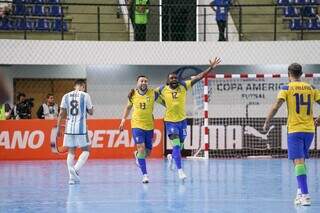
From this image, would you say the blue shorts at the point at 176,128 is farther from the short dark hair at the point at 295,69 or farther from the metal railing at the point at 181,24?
the metal railing at the point at 181,24

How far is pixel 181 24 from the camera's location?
25.3 meters

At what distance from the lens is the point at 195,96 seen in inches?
875

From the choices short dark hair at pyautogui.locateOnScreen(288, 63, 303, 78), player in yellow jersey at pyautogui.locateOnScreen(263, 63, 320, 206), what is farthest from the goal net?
short dark hair at pyautogui.locateOnScreen(288, 63, 303, 78)

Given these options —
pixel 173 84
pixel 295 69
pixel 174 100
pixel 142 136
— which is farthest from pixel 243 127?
pixel 295 69

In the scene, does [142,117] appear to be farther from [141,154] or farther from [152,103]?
[141,154]

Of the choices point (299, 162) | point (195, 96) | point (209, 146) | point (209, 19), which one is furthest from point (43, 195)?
point (209, 19)

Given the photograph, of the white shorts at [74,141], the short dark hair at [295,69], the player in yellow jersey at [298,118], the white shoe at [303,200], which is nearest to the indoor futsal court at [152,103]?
the white shorts at [74,141]

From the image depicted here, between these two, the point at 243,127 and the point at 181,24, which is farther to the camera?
the point at 181,24

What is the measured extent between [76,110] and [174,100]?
232 centimetres

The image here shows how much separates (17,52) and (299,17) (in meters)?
11.0

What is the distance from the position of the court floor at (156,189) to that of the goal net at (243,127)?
9.85 feet

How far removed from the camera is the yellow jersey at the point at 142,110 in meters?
12.8

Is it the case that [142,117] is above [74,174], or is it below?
above

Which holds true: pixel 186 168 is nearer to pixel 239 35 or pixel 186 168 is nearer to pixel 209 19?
pixel 239 35
